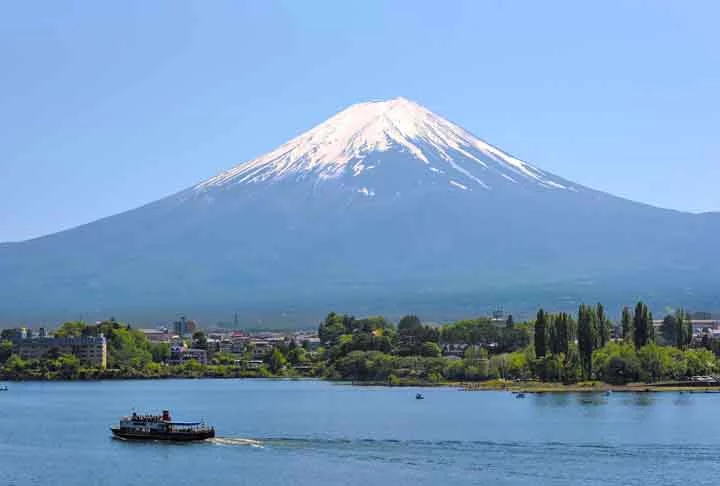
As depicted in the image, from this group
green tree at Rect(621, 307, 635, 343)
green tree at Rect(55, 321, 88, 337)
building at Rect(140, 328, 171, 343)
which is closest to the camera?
green tree at Rect(621, 307, 635, 343)

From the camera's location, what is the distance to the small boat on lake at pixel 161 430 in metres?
52.8

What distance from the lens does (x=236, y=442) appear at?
51.5 metres

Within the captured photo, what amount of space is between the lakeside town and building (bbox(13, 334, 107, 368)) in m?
0.10

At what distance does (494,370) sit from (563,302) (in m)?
80.4

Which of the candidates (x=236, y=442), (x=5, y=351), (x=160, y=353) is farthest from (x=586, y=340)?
(x=5, y=351)

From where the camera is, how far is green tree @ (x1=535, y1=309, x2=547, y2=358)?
8225cm

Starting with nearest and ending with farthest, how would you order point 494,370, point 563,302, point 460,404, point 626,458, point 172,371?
point 626,458
point 460,404
point 494,370
point 172,371
point 563,302

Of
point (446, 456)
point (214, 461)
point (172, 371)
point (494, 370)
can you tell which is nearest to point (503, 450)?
point (446, 456)

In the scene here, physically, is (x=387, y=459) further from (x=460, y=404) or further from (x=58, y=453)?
(x=460, y=404)

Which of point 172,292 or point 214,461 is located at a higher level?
point 172,292

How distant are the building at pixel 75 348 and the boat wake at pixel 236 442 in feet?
212

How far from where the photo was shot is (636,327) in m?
83.5

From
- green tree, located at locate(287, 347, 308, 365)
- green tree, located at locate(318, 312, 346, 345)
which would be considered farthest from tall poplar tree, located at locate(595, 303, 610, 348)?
green tree, located at locate(318, 312, 346, 345)

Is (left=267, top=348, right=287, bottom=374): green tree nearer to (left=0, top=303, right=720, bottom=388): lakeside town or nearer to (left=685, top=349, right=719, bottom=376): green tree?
(left=0, top=303, right=720, bottom=388): lakeside town
